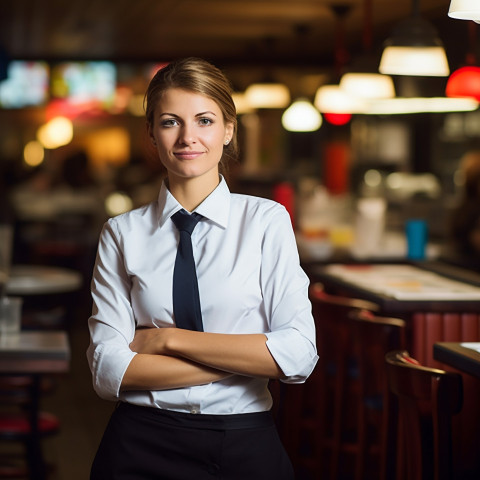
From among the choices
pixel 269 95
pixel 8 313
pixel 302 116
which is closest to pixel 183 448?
pixel 8 313

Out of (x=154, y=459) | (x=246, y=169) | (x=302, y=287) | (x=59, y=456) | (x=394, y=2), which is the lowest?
(x=59, y=456)

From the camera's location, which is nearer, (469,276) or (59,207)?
(469,276)

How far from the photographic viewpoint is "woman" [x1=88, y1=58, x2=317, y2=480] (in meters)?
1.97

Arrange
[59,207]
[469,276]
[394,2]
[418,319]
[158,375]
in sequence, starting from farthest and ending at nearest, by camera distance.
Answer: [59,207] < [394,2] < [469,276] < [418,319] < [158,375]

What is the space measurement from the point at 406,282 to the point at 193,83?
2531 millimetres

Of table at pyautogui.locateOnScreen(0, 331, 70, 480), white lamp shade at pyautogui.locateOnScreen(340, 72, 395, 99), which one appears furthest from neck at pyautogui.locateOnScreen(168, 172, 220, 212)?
white lamp shade at pyautogui.locateOnScreen(340, 72, 395, 99)

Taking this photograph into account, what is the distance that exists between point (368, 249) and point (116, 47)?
18.4ft

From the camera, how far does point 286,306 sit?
2.01m

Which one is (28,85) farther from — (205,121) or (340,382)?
(205,121)

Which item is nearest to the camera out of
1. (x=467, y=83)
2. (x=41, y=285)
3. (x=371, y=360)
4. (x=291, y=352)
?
(x=291, y=352)

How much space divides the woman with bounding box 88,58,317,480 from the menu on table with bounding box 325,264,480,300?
187 centimetres

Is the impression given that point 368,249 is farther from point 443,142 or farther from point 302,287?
point 443,142

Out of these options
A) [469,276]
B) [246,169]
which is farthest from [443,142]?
[469,276]

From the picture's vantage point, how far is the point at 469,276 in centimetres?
438
